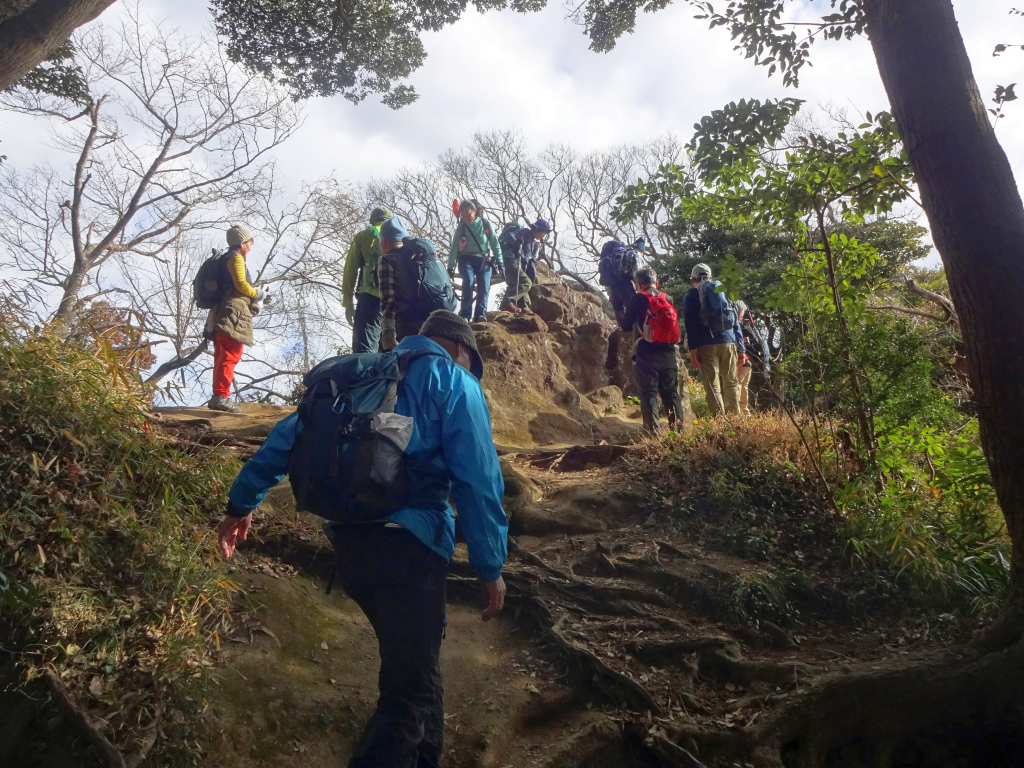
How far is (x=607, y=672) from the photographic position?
375 cm

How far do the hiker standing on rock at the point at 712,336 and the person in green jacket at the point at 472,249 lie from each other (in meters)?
3.55

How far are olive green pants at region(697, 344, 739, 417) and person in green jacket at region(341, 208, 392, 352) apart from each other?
12.7ft

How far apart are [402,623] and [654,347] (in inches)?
236

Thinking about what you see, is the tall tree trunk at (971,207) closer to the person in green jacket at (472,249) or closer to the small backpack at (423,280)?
the small backpack at (423,280)

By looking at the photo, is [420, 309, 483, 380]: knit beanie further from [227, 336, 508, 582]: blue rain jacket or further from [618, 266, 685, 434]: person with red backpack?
[618, 266, 685, 434]: person with red backpack

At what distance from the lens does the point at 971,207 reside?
10.6 ft

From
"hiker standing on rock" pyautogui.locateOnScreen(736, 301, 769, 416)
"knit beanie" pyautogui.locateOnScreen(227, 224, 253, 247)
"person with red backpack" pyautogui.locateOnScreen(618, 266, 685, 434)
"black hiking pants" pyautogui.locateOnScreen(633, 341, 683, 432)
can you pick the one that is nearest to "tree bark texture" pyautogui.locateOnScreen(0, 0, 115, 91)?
"knit beanie" pyautogui.locateOnScreen(227, 224, 253, 247)

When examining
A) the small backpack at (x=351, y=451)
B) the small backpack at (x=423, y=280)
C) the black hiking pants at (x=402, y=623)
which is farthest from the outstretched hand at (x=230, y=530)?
the small backpack at (x=423, y=280)

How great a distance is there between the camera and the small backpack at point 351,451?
8.01 feet

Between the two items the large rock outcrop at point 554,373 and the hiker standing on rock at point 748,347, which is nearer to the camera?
the hiker standing on rock at point 748,347

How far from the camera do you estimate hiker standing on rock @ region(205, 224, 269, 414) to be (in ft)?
24.1

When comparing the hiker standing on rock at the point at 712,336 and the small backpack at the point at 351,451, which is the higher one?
the hiker standing on rock at the point at 712,336

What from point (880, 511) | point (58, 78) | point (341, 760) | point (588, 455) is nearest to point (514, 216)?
point (58, 78)

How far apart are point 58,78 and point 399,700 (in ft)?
35.0
